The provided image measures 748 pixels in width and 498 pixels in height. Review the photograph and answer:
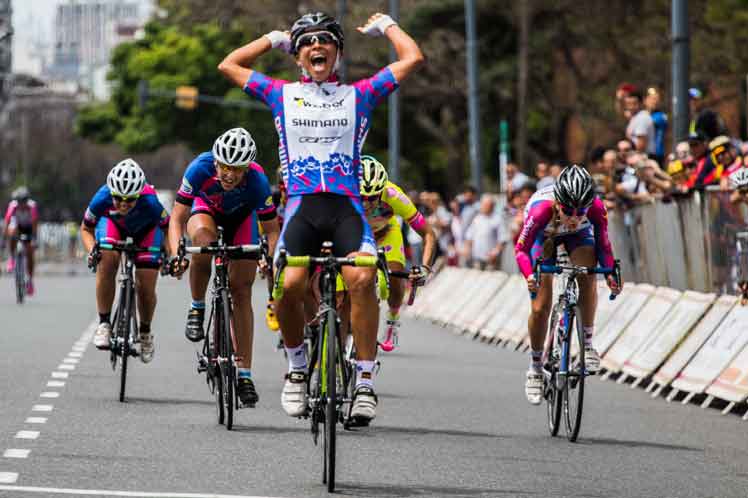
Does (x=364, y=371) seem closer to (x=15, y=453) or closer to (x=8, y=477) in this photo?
(x=8, y=477)

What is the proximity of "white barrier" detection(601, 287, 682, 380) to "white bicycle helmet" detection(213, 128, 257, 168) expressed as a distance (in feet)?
21.2

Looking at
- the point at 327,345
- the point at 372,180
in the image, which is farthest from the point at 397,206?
the point at 327,345

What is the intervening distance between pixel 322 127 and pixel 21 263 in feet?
76.0

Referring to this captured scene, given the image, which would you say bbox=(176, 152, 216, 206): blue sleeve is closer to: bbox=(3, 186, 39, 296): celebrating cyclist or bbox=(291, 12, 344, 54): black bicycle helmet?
bbox=(291, 12, 344, 54): black bicycle helmet

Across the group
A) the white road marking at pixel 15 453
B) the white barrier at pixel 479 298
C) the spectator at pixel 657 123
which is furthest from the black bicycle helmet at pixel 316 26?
the white barrier at pixel 479 298

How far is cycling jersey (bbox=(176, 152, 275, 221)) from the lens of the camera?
511 inches

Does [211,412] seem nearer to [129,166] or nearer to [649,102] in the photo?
[129,166]

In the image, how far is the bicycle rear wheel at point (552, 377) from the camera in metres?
13.1

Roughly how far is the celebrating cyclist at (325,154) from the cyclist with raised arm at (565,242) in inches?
101

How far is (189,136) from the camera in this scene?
81.1m

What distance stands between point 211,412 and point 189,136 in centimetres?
6742

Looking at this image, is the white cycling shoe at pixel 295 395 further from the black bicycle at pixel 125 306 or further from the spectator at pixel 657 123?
the spectator at pixel 657 123

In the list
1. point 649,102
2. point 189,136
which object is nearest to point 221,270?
point 649,102

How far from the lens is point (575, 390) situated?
12992 mm
